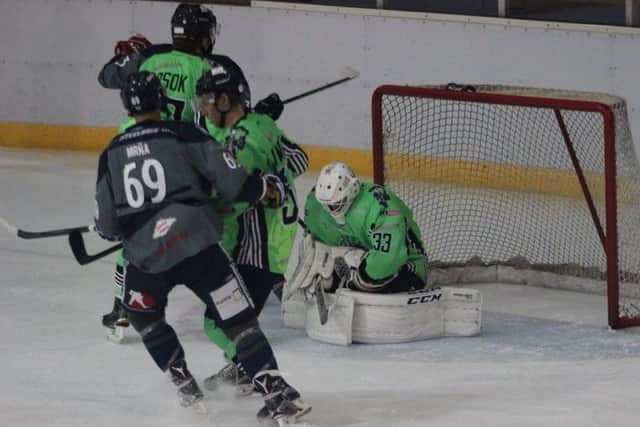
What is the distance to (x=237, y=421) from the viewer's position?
4129 millimetres

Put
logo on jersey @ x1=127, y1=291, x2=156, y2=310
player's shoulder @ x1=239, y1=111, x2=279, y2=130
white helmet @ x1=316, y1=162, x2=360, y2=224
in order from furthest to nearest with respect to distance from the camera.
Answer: white helmet @ x1=316, y1=162, x2=360, y2=224
player's shoulder @ x1=239, y1=111, x2=279, y2=130
logo on jersey @ x1=127, y1=291, x2=156, y2=310

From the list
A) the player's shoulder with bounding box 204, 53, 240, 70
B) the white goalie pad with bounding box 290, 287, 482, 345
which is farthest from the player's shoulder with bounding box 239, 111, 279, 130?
the white goalie pad with bounding box 290, 287, 482, 345

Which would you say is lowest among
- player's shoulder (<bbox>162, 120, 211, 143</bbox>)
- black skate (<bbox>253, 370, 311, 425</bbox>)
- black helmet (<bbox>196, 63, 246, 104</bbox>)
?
black skate (<bbox>253, 370, 311, 425</bbox>)

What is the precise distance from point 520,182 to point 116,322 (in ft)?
6.41

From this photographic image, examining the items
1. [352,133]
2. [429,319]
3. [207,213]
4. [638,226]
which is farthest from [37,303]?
[352,133]

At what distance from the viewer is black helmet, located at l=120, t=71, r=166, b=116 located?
385 centimetres

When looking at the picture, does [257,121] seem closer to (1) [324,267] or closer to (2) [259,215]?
(2) [259,215]

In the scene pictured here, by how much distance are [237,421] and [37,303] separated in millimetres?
1618

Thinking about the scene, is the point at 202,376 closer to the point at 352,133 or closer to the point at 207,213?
the point at 207,213

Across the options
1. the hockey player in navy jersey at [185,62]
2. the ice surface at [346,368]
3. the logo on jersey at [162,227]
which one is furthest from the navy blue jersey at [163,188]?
the hockey player in navy jersey at [185,62]

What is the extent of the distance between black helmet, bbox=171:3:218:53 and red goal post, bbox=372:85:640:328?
2.76 feet

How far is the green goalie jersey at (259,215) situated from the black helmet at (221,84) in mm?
256

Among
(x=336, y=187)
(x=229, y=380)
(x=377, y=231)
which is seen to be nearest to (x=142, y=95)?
(x=229, y=380)

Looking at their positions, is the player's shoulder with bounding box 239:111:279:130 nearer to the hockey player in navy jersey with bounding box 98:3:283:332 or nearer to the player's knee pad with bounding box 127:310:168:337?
the hockey player in navy jersey with bounding box 98:3:283:332
